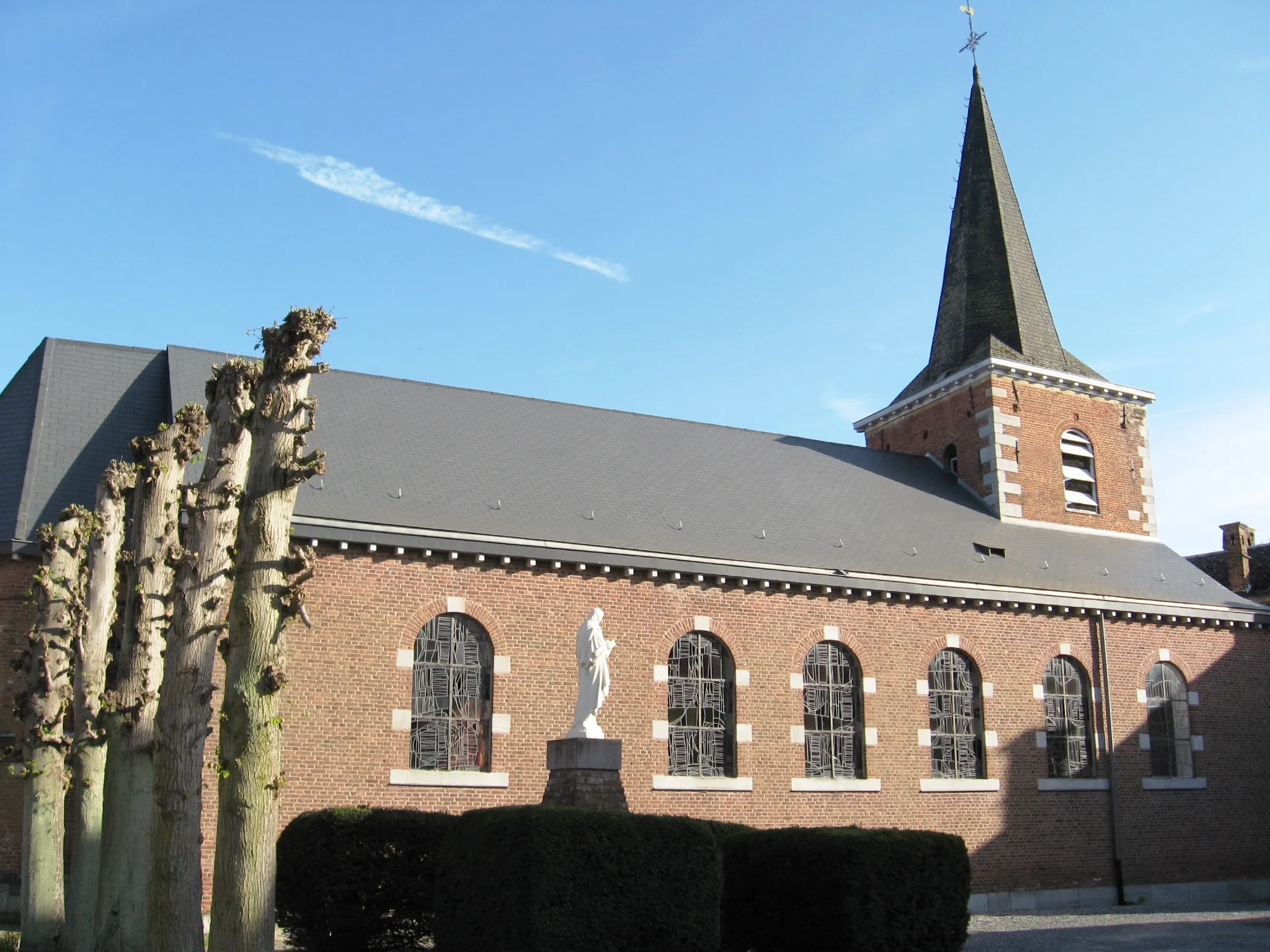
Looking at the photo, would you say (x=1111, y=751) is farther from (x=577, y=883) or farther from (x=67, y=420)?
(x=67, y=420)

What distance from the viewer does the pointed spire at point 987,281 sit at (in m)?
27.4

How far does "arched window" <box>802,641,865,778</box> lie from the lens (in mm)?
19766

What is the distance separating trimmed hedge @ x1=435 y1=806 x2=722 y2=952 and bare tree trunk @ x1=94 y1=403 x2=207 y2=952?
2.62 meters

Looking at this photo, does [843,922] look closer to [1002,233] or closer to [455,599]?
[455,599]

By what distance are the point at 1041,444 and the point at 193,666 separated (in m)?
20.4

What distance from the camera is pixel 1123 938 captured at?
48.7ft

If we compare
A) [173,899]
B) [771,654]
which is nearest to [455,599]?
[771,654]

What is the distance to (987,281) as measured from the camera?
28.3 metres

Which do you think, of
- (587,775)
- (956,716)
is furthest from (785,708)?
(587,775)

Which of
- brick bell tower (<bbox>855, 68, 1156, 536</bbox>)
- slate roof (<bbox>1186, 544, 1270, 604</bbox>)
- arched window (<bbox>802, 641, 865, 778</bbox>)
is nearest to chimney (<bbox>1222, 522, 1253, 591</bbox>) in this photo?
slate roof (<bbox>1186, 544, 1270, 604</bbox>)

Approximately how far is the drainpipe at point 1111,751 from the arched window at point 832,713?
529 cm

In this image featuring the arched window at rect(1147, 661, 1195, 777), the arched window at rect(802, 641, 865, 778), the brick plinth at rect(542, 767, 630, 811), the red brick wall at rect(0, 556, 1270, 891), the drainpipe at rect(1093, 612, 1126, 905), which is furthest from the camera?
the arched window at rect(1147, 661, 1195, 777)

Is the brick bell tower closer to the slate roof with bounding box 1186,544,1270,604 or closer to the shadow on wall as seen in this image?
the shadow on wall

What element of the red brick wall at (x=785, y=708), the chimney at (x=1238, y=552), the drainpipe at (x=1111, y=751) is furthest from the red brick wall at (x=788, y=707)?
the chimney at (x=1238, y=552)
